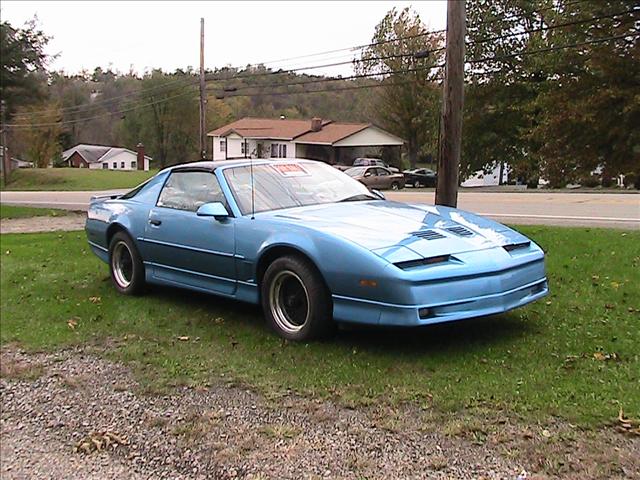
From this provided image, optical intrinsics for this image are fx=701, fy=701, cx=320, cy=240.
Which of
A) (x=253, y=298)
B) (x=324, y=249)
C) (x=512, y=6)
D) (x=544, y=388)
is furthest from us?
(x=512, y=6)

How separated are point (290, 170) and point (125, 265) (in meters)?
2.13

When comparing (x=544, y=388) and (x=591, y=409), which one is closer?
(x=591, y=409)

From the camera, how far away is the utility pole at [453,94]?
7715mm

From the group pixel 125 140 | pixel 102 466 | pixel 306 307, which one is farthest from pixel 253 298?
pixel 125 140

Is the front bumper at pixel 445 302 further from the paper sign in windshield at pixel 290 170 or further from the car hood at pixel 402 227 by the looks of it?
the paper sign in windshield at pixel 290 170

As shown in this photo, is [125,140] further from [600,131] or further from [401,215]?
[401,215]

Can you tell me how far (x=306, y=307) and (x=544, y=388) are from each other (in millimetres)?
1848

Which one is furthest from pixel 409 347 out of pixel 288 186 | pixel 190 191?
pixel 190 191

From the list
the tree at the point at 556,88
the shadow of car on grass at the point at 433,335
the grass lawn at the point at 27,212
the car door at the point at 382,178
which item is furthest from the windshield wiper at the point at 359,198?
the car door at the point at 382,178

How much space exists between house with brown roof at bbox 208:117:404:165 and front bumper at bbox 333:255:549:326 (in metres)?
45.0

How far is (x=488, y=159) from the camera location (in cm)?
4128

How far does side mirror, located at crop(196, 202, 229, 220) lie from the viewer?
5.69 metres

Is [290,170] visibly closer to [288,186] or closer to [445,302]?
[288,186]

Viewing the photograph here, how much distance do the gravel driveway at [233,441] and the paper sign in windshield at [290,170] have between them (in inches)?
91.4
